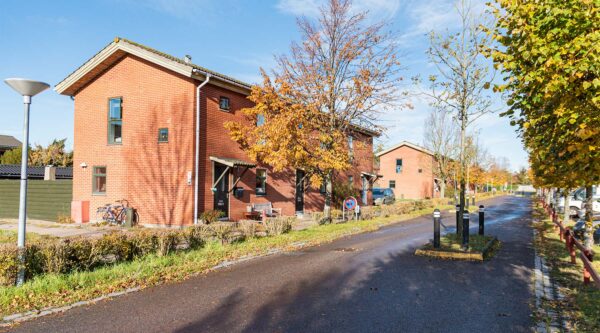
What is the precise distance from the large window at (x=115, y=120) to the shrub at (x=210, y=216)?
221 inches

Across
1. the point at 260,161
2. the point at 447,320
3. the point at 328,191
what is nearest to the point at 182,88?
the point at 260,161

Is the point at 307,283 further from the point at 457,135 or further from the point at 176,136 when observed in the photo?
the point at 457,135

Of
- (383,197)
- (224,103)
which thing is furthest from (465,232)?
(383,197)

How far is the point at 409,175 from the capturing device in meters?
53.1

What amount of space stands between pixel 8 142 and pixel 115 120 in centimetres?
4365

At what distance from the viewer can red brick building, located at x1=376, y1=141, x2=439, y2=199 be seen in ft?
171

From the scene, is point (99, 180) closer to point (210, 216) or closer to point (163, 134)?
point (163, 134)

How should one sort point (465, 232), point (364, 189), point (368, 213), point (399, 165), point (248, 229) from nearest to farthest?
point (465, 232) → point (248, 229) → point (368, 213) → point (364, 189) → point (399, 165)

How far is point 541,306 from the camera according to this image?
6500 mm

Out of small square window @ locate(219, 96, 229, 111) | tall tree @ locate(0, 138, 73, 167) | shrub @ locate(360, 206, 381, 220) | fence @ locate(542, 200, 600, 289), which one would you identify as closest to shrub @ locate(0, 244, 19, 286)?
fence @ locate(542, 200, 600, 289)

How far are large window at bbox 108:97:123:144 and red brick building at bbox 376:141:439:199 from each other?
36.9 metres

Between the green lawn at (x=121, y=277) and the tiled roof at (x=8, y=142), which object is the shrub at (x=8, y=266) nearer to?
the green lawn at (x=121, y=277)

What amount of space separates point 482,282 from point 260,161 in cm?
1405

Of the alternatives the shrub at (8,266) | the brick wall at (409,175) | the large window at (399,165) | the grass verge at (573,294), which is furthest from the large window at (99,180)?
the large window at (399,165)
